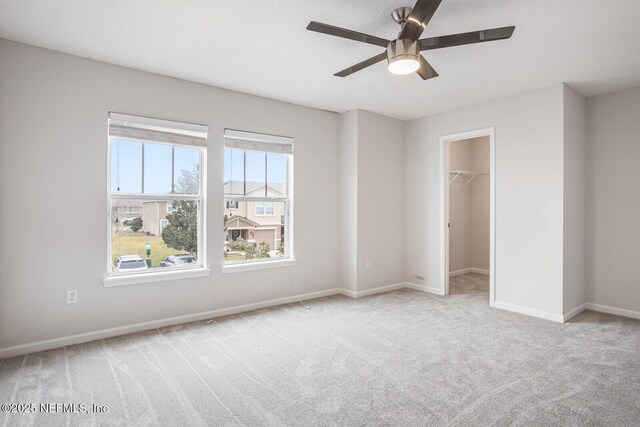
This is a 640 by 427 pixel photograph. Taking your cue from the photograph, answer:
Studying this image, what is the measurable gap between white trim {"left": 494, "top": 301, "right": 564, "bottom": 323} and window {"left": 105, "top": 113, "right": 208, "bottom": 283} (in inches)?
140

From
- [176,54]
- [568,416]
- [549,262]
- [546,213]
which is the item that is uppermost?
[176,54]

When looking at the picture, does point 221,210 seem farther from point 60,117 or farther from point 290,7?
point 290,7

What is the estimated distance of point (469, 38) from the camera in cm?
227

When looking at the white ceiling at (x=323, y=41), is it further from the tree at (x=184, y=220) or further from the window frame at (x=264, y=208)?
the window frame at (x=264, y=208)

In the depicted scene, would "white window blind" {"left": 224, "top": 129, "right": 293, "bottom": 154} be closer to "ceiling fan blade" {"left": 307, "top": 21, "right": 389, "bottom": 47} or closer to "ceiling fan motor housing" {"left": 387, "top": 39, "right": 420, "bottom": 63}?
"ceiling fan blade" {"left": 307, "top": 21, "right": 389, "bottom": 47}

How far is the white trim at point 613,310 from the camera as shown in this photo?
396 cm

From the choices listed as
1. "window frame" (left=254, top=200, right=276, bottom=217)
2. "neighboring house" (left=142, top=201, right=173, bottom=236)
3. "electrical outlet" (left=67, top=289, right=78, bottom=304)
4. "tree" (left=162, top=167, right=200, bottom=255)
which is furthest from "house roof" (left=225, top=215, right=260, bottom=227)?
"electrical outlet" (left=67, top=289, right=78, bottom=304)

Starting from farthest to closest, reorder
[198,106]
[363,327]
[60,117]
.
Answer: [198,106] → [363,327] → [60,117]

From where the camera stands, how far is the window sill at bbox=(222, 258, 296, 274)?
4.09 metres

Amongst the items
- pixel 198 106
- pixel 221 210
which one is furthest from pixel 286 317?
pixel 198 106

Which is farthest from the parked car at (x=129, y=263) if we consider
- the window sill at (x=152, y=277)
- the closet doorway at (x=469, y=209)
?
the closet doorway at (x=469, y=209)

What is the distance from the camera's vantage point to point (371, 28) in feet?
8.83

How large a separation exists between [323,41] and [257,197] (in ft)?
6.83

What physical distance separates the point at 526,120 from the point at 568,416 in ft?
10.3
